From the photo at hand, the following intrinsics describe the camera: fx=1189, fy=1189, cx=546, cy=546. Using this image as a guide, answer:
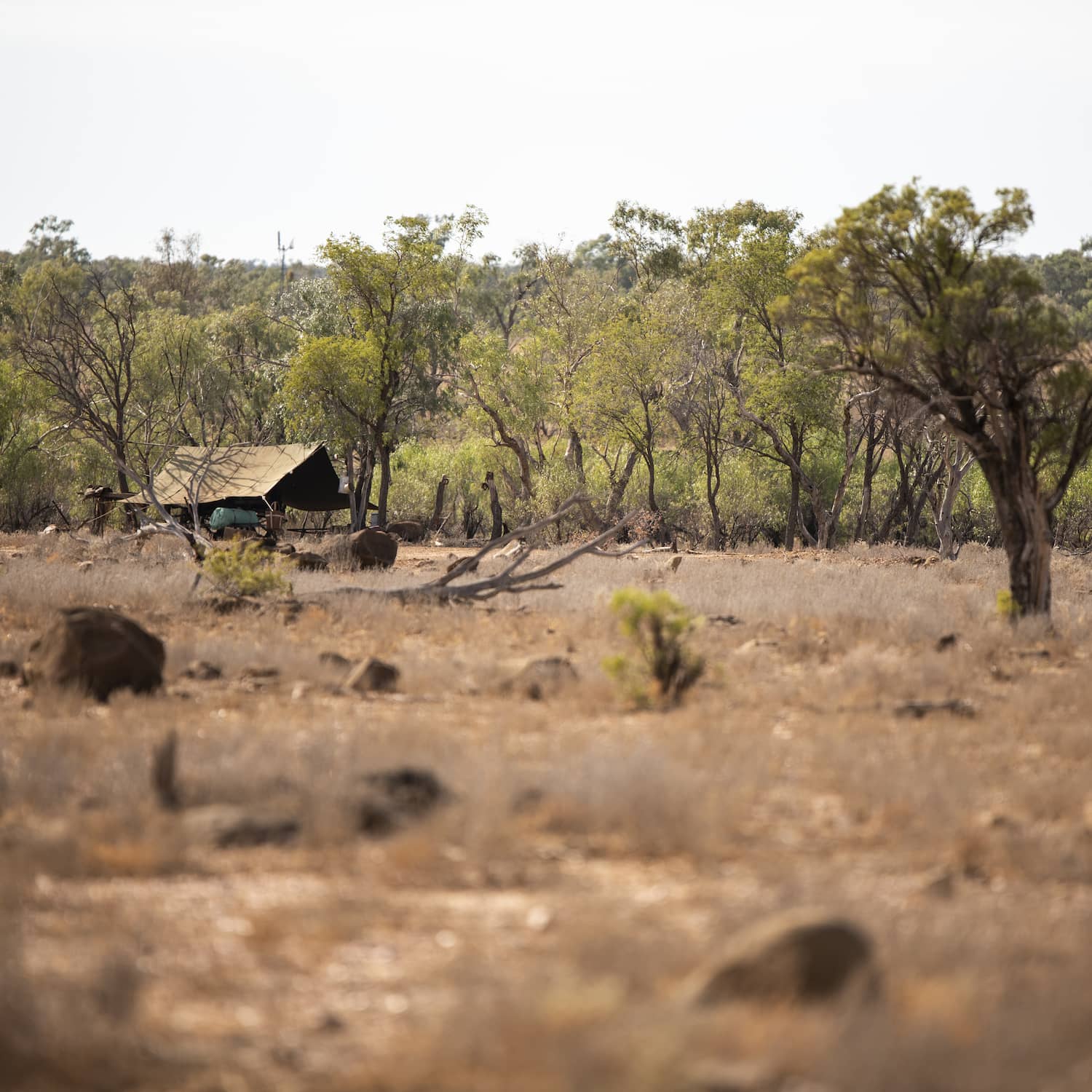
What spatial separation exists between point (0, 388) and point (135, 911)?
124 ft

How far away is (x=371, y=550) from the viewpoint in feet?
78.1

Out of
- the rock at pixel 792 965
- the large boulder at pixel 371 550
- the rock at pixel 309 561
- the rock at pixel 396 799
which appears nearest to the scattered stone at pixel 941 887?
the rock at pixel 792 965

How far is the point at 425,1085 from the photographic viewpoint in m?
3.66

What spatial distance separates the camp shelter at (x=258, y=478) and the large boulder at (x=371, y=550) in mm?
8753

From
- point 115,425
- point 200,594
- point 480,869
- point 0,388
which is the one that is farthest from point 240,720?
point 115,425

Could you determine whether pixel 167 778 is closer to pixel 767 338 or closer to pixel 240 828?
pixel 240 828

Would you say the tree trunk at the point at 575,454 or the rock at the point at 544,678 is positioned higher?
the tree trunk at the point at 575,454

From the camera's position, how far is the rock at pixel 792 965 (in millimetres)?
4152

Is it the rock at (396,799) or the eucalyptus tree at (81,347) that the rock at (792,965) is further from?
the eucalyptus tree at (81,347)

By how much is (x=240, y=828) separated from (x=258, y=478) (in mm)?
27671

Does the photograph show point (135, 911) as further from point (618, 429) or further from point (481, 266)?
point (481, 266)

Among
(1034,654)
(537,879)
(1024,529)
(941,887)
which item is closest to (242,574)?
(1034,654)

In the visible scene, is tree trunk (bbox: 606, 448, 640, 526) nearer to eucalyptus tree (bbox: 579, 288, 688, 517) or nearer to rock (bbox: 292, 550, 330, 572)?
eucalyptus tree (bbox: 579, 288, 688, 517)

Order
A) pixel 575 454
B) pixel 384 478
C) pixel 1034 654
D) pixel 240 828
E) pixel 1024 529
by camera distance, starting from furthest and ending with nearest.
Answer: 1. pixel 575 454
2. pixel 384 478
3. pixel 1024 529
4. pixel 1034 654
5. pixel 240 828
